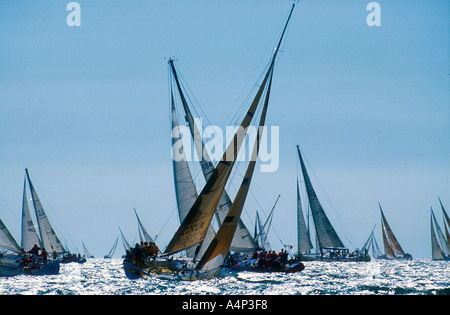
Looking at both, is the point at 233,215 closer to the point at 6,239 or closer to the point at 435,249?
the point at 6,239

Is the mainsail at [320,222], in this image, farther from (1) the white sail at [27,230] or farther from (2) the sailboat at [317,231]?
(1) the white sail at [27,230]

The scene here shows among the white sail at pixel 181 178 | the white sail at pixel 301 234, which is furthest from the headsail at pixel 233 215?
the white sail at pixel 301 234

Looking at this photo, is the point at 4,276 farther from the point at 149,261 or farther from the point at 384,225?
the point at 384,225

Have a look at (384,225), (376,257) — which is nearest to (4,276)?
Result: (384,225)

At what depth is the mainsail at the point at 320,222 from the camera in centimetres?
7481

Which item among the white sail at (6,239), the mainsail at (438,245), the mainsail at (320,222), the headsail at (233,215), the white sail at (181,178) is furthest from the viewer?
the mainsail at (438,245)

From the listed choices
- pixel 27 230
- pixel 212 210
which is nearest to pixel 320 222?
pixel 27 230

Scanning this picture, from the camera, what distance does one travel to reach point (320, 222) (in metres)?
76.1

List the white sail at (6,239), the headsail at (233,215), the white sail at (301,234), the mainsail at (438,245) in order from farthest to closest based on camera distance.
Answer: the mainsail at (438,245) < the white sail at (301,234) < the white sail at (6,239) < the headsail at (233,215)

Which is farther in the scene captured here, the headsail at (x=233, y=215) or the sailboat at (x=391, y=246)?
the sailboat at (x=391, y=246)

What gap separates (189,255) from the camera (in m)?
47.0

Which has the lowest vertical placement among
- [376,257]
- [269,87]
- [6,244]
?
[376,257]

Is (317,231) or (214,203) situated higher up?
(214,203)
